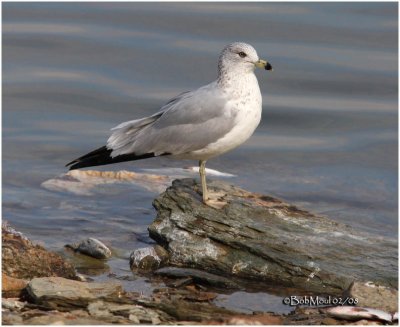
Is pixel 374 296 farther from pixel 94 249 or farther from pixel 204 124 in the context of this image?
pixel 94 249

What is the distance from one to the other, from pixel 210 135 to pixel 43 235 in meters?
1.80

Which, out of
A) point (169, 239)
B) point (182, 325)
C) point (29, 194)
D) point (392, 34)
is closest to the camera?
point (182, 325)

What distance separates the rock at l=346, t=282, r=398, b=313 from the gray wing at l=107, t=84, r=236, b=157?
5.65ft

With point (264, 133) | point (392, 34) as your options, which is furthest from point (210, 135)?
point (392, 34)

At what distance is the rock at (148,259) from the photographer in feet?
23.6

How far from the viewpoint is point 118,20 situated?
15.2 meters

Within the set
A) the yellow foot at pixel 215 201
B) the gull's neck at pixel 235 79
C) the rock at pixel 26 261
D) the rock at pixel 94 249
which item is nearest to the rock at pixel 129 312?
the rock at pixel 26 261

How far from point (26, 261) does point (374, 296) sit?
2276 mm

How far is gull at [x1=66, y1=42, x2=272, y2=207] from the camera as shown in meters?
7.43

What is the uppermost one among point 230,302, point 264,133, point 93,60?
point 93,60

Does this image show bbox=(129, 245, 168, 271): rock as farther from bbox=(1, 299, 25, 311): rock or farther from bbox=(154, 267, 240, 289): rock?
bbox=(1, 299, 25, 311): rock

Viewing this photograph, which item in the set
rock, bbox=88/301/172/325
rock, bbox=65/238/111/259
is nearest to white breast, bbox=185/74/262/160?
rock, bbox=65/238/111/259

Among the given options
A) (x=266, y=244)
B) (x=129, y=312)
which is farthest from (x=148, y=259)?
(x=129, y=312)

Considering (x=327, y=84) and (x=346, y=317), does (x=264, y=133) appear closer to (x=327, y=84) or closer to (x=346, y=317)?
(x=327, y=84)
